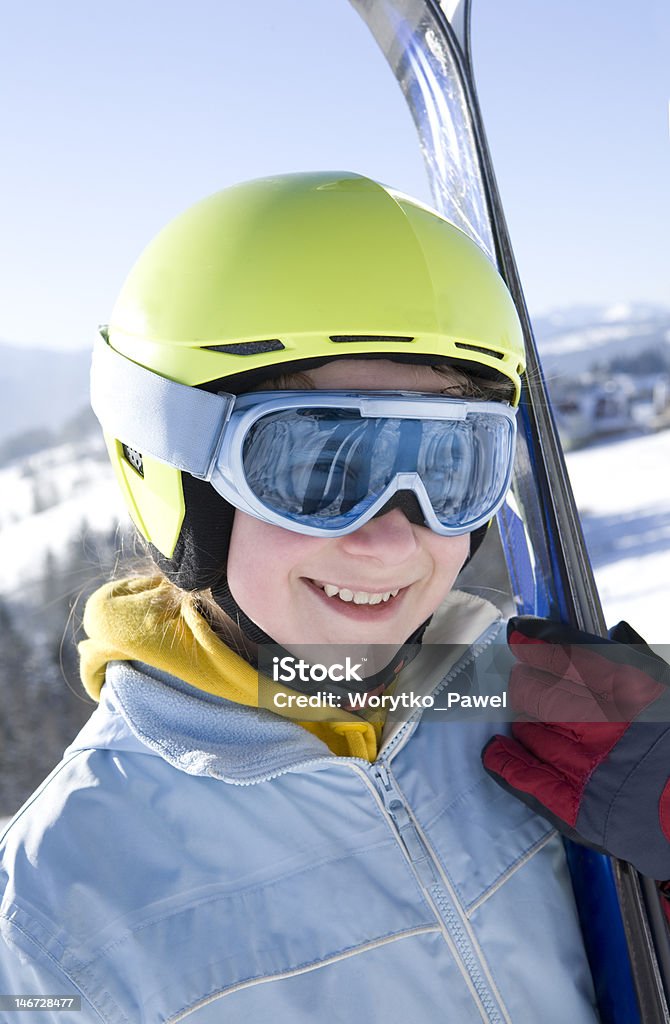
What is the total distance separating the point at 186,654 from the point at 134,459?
1.44 feet

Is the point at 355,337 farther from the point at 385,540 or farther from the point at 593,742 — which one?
the point at 593,742

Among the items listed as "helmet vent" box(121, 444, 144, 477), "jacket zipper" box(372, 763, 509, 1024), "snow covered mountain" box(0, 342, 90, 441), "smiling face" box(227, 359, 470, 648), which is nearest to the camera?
"jacket zipper" box(372, 763, 509, 1024)

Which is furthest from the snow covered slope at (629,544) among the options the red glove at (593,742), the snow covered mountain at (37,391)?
the snow covered mountain at (37,391)

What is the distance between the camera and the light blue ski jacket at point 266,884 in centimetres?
Answer: 123

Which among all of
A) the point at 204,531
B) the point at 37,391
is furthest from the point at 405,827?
the point at 37,391

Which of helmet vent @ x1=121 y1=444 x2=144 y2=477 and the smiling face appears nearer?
the smiling face

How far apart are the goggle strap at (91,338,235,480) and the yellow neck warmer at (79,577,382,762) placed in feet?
0.98

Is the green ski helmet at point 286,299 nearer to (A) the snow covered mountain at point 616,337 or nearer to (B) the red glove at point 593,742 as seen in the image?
(B) the red glove at point 593,742

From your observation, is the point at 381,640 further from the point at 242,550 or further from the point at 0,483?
the point at 0,483

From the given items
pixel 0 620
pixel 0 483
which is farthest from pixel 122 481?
pixel 0 483

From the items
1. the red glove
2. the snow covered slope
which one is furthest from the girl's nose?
the snow covered slope

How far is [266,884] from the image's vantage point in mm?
1334

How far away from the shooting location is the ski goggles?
4.69 ft

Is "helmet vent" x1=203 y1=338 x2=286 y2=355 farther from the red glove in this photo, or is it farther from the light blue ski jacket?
the red glove
